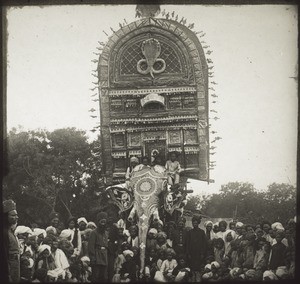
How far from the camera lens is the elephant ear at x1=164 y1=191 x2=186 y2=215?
10.1m

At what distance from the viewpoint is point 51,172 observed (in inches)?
402

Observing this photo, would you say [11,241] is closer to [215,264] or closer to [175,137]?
[175,137]

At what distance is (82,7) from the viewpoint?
1019 centimetres

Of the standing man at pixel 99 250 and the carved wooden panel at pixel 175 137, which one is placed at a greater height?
the carved wooden panel at pixel 175 137

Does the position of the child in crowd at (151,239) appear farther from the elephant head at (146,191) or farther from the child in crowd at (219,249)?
the child in crowd at (219,249)

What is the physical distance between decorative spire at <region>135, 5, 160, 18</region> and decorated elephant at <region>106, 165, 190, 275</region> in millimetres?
2049

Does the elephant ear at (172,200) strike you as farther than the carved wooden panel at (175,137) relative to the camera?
No

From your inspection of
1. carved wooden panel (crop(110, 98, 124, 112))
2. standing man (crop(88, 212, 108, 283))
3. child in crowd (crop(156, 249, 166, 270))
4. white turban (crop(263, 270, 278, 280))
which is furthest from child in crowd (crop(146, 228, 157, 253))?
carved wooden panel (crop(110, 98, 124, 112))

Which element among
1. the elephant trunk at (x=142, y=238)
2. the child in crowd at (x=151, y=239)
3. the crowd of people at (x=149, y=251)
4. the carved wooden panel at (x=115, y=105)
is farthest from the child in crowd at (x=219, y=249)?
the carved wooden panel at (x=115, y=105)

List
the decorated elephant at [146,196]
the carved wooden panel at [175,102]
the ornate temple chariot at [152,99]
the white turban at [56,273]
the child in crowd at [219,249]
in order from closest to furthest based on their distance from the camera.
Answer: the white turban at [56,273] → the child in crowd at [219,249] → the decorated elephant at [146,196] → the ornate temple chariot at [152,99] → the carved wooden panel at [175,102]

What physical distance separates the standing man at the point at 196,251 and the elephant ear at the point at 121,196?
35.7 inches

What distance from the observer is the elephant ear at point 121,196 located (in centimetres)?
1019

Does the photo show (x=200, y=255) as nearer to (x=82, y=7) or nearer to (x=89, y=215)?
(x=89, y=215)

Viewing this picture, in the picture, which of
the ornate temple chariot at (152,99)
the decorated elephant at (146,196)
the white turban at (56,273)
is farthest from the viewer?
the ornate temple chariot at (152,99)
